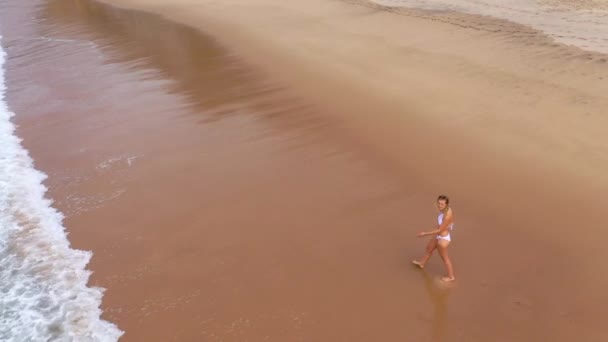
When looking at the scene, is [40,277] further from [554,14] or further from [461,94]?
[554,14]

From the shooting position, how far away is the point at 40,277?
6582mm

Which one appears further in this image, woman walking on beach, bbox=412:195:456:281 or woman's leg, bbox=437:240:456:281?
woman's leg, bbox=437:240:456:281

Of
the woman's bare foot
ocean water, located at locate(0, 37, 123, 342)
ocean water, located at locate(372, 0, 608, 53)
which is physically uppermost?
ocean water, located at locate(372, 0, 608, 53)

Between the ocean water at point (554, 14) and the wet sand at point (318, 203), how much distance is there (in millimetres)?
1480

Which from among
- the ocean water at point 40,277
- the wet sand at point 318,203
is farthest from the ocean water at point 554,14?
the ocean water at point 40,277

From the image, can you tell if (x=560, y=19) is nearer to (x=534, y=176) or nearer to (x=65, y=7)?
(x=534, y=176)

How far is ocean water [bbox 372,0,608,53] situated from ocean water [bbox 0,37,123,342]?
10628mm

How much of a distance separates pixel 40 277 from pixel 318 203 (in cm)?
348

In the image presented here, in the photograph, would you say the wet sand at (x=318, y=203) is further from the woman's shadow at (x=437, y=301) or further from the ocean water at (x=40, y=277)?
the ocean water at (x=40, y=277)

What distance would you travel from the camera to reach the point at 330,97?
1108 centimetres

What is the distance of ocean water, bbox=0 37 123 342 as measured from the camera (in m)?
5.77

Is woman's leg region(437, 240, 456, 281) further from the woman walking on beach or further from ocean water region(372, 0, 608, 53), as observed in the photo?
ocean water region(372, 0, 608, 53)

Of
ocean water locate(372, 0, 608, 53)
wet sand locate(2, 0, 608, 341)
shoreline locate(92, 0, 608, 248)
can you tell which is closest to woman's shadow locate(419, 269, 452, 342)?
wet sand locate(2, 0, 608, 341)

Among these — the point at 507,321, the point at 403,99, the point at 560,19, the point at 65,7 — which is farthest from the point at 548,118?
the point at 65,7
